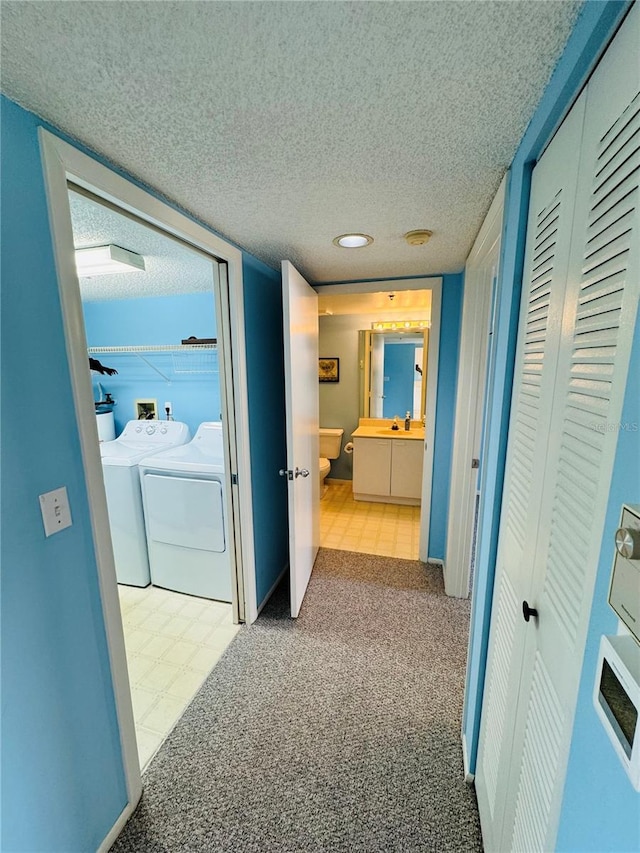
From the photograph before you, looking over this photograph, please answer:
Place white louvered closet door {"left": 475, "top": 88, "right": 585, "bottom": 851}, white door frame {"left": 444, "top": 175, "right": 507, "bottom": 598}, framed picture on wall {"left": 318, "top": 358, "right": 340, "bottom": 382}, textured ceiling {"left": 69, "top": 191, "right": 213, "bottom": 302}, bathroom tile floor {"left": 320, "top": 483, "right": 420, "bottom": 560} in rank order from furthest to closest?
framed picture on wall {"left": 318, "top": 358, "right": 340, "bottom": 382} < bathroom tile floor {"left": 320, "top": 483, "right": 420, "bottom": 560} < white door frame {"left": 444, "top": 175, "right": 507, "bottom": 598} < textured ceiling {"left": 69, "top": 191, "right": 213, "bottom": 302} < white louvered closet door {"left": 475, "top": 88, "right": 585, "bottom": 851}

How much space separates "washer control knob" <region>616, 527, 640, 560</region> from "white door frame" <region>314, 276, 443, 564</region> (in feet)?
6.52

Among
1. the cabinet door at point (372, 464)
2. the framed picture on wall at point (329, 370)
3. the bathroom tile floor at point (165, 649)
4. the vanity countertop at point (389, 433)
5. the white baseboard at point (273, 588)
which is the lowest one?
the bathroom tile floor at point (165, 649)

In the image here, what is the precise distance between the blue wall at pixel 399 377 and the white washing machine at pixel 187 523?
8.01 feet

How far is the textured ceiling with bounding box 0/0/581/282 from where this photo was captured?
0.60 metres

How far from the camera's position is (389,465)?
369 cm

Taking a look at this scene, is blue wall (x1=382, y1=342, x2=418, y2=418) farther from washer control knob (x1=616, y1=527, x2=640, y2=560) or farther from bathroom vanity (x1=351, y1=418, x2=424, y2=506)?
washer control knob (x1=616, y1=527, x2=640, y2=560)

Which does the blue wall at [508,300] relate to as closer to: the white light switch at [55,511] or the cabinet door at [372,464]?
the white light switch at [55,511]

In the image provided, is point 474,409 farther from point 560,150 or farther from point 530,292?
point 560,150

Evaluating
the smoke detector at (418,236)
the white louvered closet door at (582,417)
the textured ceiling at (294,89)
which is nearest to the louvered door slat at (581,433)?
the white louvered closet door at (582,417)

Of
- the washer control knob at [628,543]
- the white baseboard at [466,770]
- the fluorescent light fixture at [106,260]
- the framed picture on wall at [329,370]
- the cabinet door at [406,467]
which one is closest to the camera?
the washer control knob at [628,543]

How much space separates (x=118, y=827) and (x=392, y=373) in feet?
12.7

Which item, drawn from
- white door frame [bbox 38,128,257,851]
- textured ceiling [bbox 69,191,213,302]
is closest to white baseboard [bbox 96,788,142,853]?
white door frame [bbox 38,128,257,851]

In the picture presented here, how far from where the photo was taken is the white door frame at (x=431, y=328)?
7.55ft

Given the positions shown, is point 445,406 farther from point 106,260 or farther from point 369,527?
point 106,260
